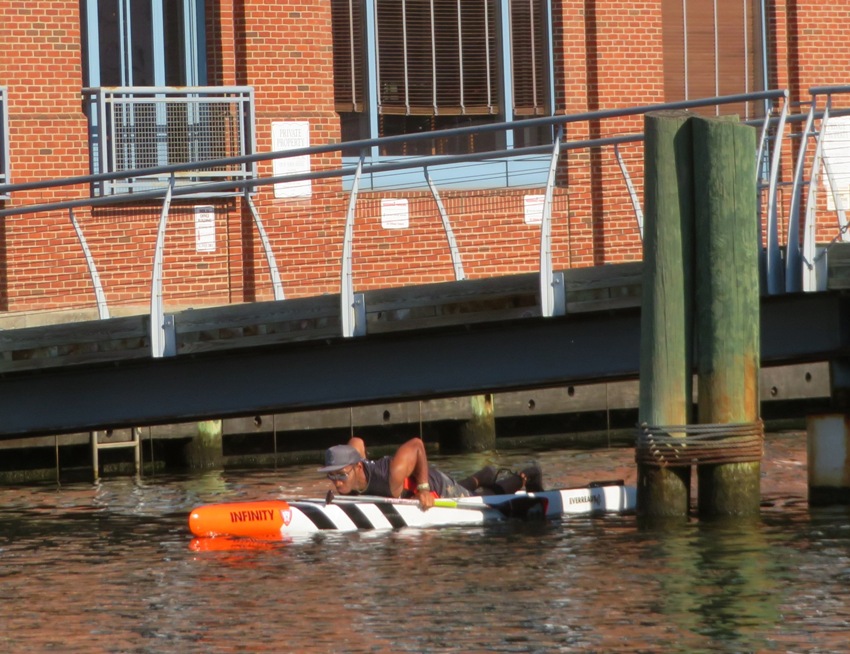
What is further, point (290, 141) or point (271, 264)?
point (290, 141)

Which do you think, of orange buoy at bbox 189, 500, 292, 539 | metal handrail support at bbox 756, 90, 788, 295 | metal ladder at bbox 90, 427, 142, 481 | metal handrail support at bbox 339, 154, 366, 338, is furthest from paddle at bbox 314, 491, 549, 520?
metal ladder at bbox 90, 427, 142, 481

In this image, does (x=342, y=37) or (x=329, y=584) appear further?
(x=342, y=37)

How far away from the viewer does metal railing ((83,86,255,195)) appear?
2139 cm

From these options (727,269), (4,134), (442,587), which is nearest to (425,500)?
(442,587)

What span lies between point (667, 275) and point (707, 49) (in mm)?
11322

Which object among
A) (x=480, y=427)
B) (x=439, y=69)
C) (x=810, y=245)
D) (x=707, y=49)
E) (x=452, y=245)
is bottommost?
(x=480, y=427)

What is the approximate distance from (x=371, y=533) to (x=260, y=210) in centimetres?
666

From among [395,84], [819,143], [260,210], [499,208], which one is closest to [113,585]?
[819,143]

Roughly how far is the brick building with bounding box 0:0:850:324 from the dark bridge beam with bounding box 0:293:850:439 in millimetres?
3819

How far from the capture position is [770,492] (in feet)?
53.7

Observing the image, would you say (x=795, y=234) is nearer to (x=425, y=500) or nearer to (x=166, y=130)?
(x=425, y=500)

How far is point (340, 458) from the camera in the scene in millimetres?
14812

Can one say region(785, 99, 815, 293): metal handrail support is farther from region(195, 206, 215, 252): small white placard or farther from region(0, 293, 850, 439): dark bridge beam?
region(195, 206, 215, 252): small white placard

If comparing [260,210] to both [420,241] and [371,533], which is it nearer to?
[420,241]
